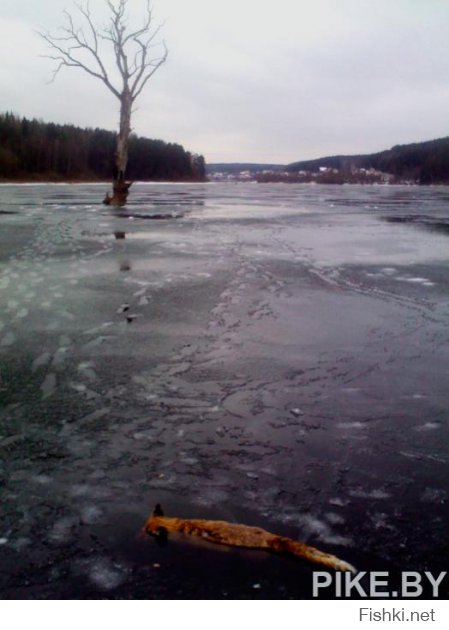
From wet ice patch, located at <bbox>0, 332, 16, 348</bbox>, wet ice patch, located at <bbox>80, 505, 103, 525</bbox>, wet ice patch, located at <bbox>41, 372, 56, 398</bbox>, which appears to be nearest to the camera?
wet ice patch, located at <bbox>80, 505, 103, 525</bbox>

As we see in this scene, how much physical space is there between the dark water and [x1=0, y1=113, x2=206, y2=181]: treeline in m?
96.5

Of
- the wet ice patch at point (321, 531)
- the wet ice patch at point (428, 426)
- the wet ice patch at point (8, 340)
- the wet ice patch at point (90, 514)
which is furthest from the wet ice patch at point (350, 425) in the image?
the wet ice patch at point (8, 340)

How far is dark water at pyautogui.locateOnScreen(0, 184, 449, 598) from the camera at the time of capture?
7.04ft

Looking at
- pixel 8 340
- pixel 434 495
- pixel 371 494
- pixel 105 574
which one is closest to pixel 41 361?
pixel 8 340

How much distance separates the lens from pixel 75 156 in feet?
382

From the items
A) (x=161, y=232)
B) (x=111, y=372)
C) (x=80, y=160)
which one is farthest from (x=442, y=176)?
(x=111, y=372)

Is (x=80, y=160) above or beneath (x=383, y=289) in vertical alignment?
above

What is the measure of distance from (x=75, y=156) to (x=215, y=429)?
121 metres

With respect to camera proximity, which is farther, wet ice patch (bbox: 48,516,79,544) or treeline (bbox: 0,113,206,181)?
treeline (bbox: 0,113,206,181)

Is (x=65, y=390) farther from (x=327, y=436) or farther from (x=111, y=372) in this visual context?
(x=327, y=436)

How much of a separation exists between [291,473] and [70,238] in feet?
34.8

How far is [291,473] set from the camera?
2771 millimetres

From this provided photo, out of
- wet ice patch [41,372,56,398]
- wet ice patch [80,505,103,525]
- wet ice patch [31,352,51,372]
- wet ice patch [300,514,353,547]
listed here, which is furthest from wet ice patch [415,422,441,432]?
wet ice patch [31,352,51,372]

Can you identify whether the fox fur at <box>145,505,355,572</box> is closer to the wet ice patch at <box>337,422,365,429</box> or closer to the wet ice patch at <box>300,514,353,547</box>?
the wet ice patch at <box>300,514,353,547</box>
